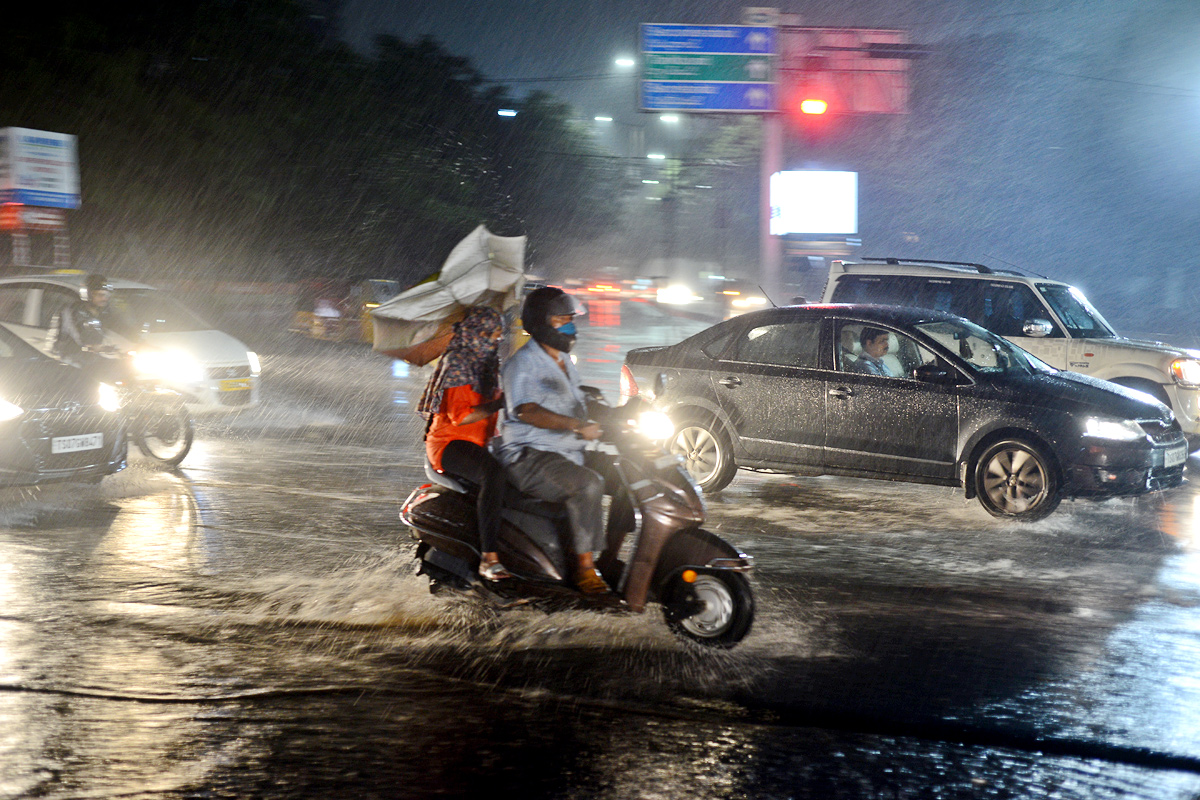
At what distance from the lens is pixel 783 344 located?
9.45 m

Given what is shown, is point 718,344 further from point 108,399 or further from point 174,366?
point 174,366

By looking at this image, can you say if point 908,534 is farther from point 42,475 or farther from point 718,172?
point 718,172

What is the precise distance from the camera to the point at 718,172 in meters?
57.1

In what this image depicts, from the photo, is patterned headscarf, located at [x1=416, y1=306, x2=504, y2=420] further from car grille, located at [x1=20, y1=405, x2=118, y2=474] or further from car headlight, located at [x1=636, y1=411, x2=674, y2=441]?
car grille, located at [x1=20, y1=405, x2=118, y2=474]

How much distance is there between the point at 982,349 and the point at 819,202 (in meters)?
32.9

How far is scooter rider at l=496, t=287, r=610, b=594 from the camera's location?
5191 millimetres

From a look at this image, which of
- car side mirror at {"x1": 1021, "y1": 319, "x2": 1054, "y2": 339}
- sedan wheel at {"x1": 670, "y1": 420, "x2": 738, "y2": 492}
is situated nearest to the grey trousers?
sedan wheel at {"x1": 670, "y1": 420, "x2": 738, "y2": 492}

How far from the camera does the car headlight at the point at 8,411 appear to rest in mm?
8242

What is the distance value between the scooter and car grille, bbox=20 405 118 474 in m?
4.55

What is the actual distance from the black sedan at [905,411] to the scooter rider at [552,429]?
13.6ft

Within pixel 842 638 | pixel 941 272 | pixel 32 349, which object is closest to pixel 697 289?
pixel 941 272

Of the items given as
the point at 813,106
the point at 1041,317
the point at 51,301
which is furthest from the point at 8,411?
the point at 813,106

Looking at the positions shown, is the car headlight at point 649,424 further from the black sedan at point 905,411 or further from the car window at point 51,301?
the car window at point 51,301

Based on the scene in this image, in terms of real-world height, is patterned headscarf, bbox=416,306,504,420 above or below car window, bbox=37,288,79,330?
below
